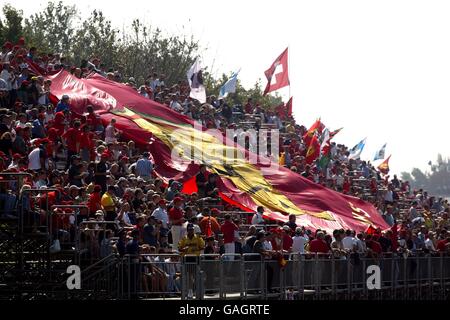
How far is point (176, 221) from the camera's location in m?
30.3

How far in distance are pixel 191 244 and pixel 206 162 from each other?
12884 mm

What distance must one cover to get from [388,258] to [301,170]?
12541 mm

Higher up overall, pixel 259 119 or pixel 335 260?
pixel 259 119

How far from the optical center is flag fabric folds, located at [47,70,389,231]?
128 ft

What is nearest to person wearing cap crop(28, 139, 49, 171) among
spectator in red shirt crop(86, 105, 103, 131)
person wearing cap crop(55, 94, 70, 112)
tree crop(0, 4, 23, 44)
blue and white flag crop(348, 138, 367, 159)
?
person wearing cap crop(55, 94, 70, 112)

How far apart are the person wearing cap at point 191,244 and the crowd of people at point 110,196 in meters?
0.02

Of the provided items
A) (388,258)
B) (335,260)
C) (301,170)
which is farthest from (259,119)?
(335,260)

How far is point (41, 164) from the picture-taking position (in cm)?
3091

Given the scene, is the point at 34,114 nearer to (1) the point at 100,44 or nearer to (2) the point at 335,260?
(2) the point at 335,260

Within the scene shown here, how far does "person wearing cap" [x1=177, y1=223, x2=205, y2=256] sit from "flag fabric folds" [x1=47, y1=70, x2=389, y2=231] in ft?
29.3

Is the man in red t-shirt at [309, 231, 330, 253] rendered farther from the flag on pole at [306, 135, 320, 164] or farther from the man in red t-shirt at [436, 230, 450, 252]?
the flag on pole at [306, 135, 320, 164]

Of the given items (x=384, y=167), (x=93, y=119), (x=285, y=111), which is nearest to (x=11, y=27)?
(x=285, y=111)

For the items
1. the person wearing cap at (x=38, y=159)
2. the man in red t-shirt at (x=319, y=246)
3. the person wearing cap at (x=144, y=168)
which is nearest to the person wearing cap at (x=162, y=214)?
the person wearing cap at (x=38, y=159)

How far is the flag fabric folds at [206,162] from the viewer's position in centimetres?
3909
